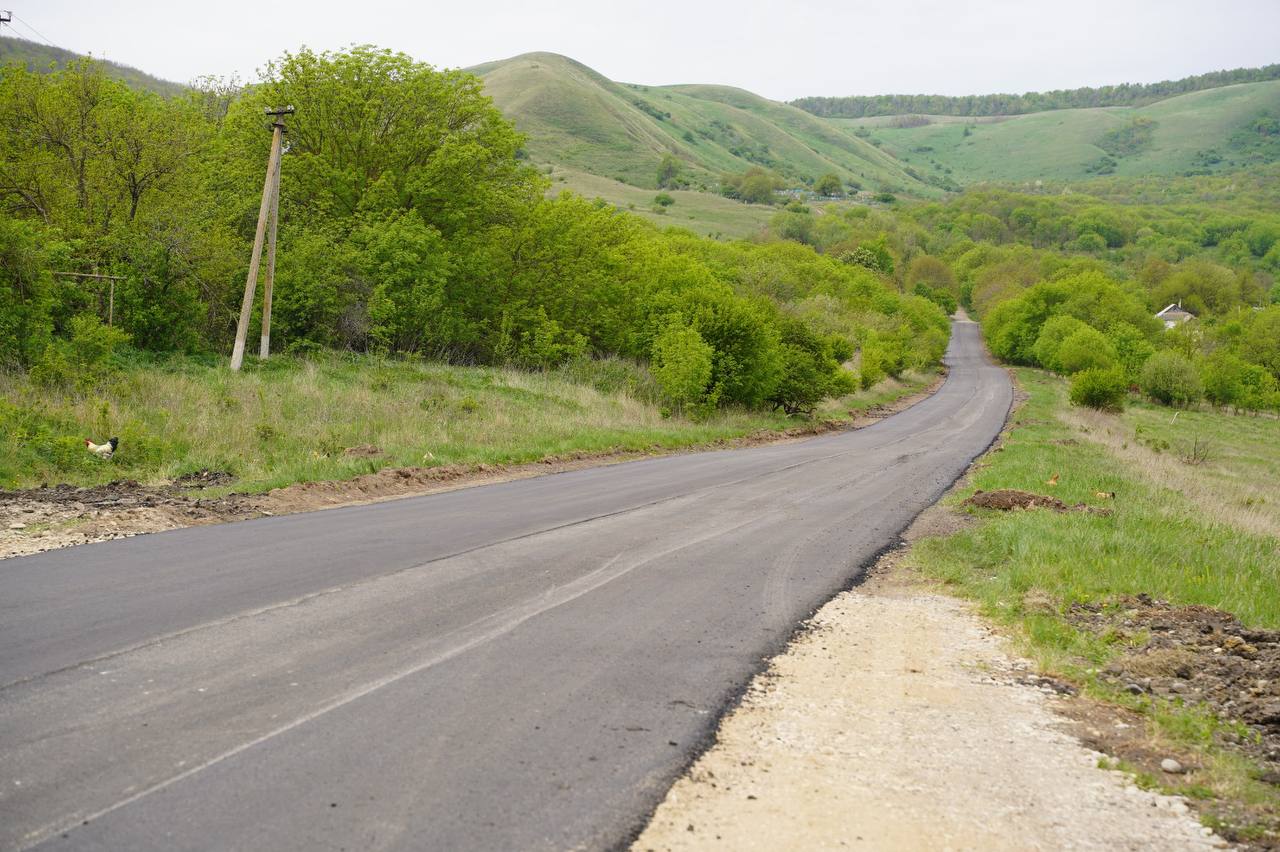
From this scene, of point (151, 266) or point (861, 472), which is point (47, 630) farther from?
point (151, 266)

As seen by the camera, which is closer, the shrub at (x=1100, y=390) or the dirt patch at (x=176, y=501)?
the dirt patch at (x=176, y=501)

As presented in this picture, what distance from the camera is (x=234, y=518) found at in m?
11.2

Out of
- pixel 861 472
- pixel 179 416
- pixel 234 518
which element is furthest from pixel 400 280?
pixel 234 518

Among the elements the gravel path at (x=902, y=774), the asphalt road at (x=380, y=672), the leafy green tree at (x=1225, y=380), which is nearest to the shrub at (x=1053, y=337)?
the leafy green tree at (x=1225, y=380)

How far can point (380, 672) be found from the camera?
5.76 m

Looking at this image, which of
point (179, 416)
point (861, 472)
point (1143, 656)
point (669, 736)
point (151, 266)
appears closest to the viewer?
point (669, 736)

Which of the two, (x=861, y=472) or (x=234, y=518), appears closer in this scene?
(x=234, y=518)

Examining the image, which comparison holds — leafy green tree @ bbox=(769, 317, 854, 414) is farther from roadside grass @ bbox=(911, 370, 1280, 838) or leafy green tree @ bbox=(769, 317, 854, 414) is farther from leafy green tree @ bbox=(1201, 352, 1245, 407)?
leafy green tree @ bbox=(1201, 352, 1245, 407)

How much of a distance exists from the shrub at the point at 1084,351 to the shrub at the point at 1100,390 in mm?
19615

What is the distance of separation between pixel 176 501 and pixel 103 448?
10.6 ft

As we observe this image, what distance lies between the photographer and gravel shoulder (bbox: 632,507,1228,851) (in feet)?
13.6

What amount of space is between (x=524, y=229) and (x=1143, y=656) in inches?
1232

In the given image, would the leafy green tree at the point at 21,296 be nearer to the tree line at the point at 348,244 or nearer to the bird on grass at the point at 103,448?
the tree line at the point at 348,244

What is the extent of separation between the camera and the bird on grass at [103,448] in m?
13.8
